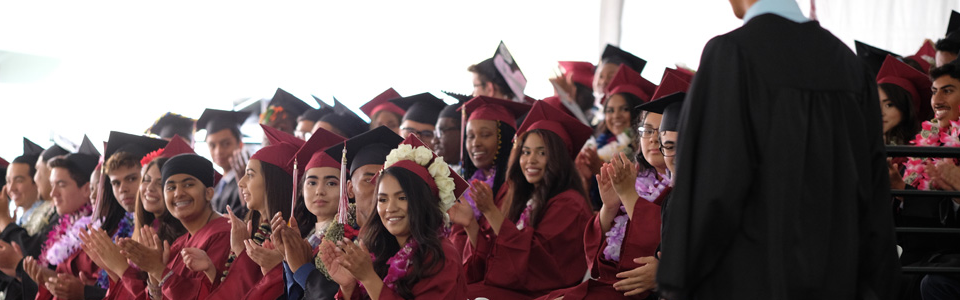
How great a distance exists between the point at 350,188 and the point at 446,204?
2.58ft

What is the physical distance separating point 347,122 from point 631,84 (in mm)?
1995

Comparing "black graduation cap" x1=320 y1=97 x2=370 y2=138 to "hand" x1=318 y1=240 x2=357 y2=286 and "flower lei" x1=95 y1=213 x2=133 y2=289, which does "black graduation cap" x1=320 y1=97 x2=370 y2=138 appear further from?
"hand" x1=318 y1=240 x2=357 y2=286

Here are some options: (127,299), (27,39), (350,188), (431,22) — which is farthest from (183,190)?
(27,39)

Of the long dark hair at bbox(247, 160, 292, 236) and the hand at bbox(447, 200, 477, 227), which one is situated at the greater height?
the long dark hair at bbox(247, 160, 292, 236)

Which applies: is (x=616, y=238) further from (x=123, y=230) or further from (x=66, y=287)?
(x=66, y=287)

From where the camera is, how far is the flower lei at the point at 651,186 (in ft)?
13.3

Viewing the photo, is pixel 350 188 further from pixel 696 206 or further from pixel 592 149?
pixel 696 206

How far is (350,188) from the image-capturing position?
Result: 464 cm

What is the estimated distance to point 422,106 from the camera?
21.7 ft

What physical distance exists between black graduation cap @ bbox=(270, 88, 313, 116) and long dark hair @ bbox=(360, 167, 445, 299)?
376cm

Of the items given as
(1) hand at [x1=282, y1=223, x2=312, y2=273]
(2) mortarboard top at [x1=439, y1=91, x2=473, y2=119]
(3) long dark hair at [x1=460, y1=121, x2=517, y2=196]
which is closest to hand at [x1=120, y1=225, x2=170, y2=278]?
(1) hand at [x1=282, y1=223, x2=312, y2=273]

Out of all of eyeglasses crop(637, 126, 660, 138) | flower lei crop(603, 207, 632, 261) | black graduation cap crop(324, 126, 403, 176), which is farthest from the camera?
black graduation cap crop(324, 126, 403, 176)

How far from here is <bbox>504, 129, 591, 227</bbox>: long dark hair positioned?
493 cm

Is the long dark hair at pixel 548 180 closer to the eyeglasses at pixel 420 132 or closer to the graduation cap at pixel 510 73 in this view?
the eyeglasses at pixel 420 132
